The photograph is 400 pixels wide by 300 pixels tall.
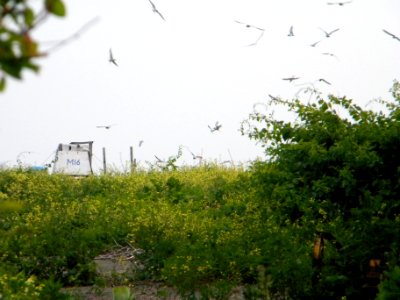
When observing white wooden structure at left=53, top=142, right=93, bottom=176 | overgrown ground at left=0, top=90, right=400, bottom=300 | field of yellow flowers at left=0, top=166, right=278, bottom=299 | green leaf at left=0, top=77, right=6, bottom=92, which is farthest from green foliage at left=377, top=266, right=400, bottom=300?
white wooden structure at left=53, top=142, right=93, bottom=176

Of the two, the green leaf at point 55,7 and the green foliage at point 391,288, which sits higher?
the green leaf at point 55,7

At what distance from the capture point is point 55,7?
4.63 feet

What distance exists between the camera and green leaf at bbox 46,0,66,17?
1.41 m

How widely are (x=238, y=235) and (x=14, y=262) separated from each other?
226 cm

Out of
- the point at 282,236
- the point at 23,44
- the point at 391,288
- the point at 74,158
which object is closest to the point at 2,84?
the point at 23,44

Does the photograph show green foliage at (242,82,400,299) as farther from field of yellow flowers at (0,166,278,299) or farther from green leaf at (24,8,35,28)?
green leaf at (24,8,35,28)

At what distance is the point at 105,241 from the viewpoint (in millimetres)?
9094

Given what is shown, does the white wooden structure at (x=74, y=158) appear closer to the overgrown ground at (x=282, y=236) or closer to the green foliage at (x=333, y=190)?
→ the overgrown ground at (x=282, y=236)

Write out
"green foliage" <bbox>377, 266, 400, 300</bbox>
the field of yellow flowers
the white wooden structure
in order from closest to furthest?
1. "green foliage" <bbox>377, 266, 400, 300</bbox>
2. the field of yellow flowers
3. the white wooden structure

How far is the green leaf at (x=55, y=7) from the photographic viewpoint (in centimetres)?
141

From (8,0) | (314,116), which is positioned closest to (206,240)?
(314,116)

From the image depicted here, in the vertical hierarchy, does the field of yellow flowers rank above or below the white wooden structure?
below

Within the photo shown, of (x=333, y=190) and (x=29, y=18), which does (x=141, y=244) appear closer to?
(x=333, y=190)

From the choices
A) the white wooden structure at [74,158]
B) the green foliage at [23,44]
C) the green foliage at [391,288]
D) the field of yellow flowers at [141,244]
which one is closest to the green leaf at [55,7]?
the green foliage at [23,44]
